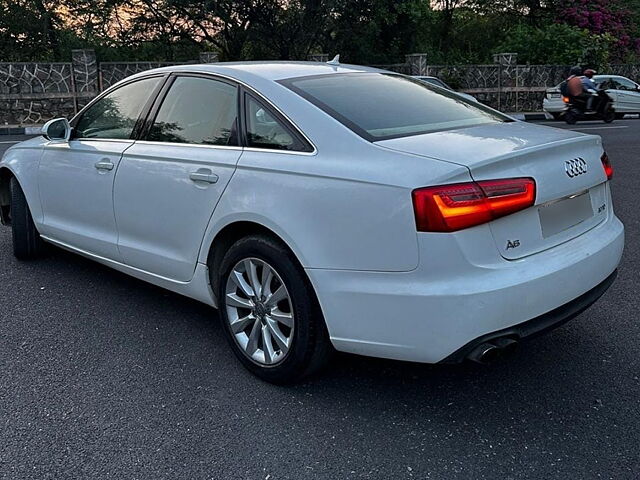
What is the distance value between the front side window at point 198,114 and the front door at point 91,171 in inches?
9.2

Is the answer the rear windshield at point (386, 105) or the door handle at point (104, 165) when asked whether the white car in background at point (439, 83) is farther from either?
the door handle at point (104, 165)

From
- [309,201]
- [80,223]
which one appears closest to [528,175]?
[309,201]

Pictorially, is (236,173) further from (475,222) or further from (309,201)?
(475,222)

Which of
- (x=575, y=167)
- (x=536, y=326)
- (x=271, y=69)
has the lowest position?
(x=536, y=326)

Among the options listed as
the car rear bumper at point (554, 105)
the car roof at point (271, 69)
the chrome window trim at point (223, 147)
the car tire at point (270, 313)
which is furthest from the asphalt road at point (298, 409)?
the car rear bumper at point (554, 105)

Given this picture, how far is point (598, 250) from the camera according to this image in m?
3.07

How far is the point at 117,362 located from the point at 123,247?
0.79m

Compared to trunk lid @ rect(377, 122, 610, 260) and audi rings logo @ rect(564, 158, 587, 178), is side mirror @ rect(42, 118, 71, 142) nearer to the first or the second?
trunk lid @ rect(377, 122, 610, 260)

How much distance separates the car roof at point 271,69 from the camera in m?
3.56

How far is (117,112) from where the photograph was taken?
14.2 ft

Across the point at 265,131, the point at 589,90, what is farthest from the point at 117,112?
the point at 589,90

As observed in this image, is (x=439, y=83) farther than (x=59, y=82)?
No

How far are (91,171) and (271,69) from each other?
1.38 m

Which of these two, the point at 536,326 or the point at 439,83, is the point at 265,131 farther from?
the point at 439,83
